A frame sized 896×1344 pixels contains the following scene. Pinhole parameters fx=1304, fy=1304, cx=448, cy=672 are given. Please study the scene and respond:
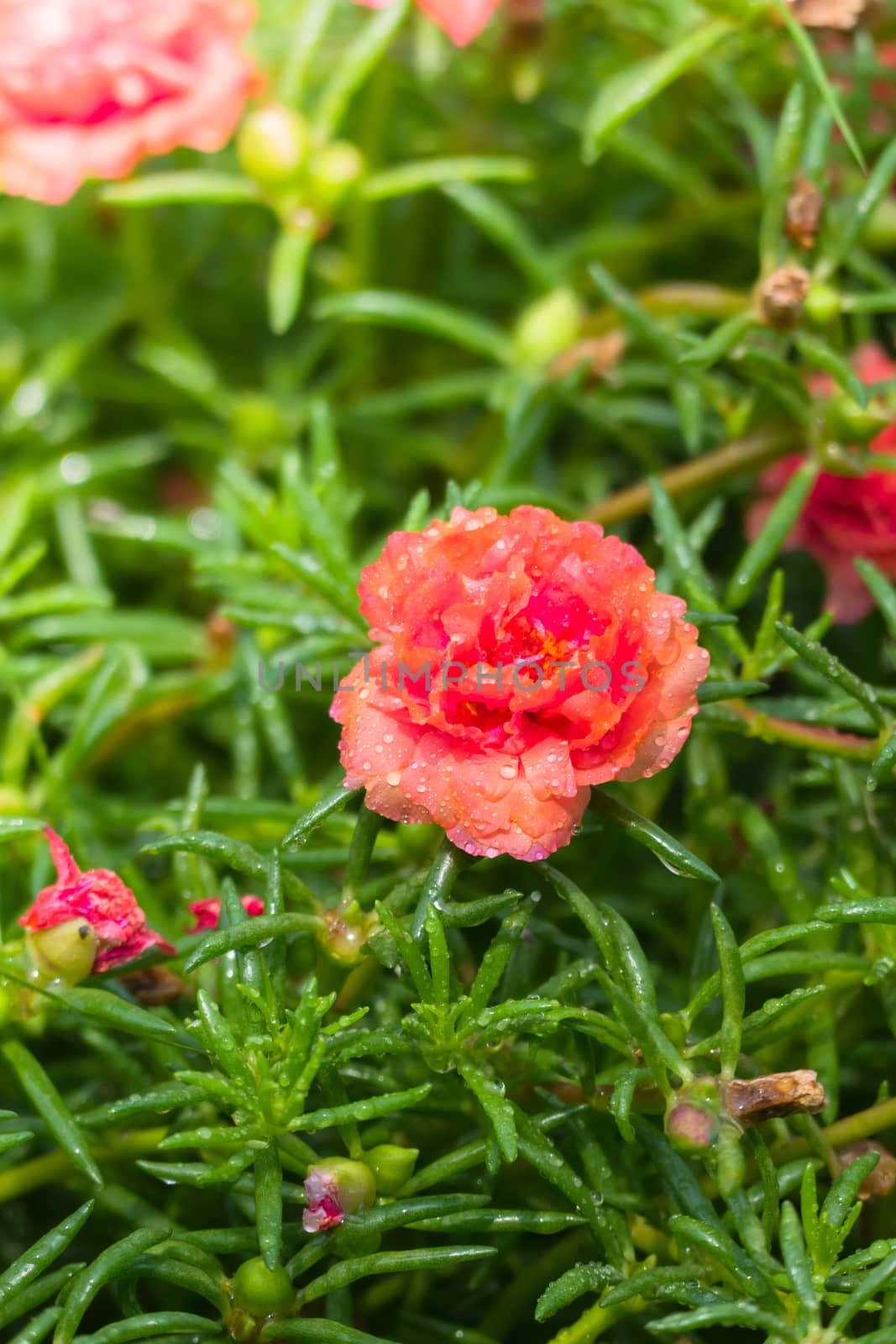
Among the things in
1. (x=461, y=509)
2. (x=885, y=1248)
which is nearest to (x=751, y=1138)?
(x=885, y=1248)

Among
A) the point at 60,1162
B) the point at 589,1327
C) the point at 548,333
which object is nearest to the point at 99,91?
the point at 548,333

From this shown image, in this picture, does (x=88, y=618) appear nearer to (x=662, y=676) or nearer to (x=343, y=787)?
(x=343, y=787)

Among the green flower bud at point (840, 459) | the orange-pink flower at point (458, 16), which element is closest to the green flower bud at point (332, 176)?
the orange-pink flower at point (458, 16)

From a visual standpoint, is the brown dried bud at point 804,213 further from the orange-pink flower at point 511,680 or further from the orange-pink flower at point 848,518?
the orange-pink flower at point 511,680

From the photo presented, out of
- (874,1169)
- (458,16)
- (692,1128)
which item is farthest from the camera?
(458,16)

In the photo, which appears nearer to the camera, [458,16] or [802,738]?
[802,738]

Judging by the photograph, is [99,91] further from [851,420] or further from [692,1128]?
[692,1128]

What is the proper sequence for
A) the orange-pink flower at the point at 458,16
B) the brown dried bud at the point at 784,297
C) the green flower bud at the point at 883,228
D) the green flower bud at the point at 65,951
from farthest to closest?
the green flower bud at the point at 883,228 → the orange-pink flower at the point at 458,16 → the brown dried bud at the point at 784,297 → the green flower bud at the point at 65,951
